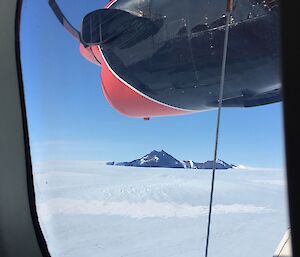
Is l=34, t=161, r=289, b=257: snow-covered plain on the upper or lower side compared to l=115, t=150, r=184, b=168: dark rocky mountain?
lower

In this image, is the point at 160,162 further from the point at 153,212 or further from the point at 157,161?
the point at 153,212

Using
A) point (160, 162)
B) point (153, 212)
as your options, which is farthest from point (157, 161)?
point (153, 212)

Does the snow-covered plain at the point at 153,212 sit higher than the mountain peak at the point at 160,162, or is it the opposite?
the mountain peak at the point at 160,162

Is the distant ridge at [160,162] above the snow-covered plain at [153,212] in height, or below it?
above

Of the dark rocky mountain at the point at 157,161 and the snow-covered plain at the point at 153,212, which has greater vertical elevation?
the dark rocky mountain at the point at 157,161

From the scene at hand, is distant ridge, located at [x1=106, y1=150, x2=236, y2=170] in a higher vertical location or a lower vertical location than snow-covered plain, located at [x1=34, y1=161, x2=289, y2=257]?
higher

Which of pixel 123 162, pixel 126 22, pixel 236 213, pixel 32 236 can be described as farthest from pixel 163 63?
pixel 236 213

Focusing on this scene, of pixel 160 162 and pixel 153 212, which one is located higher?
pixel 160 162

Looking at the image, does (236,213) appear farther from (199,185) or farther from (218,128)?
(218,128)
